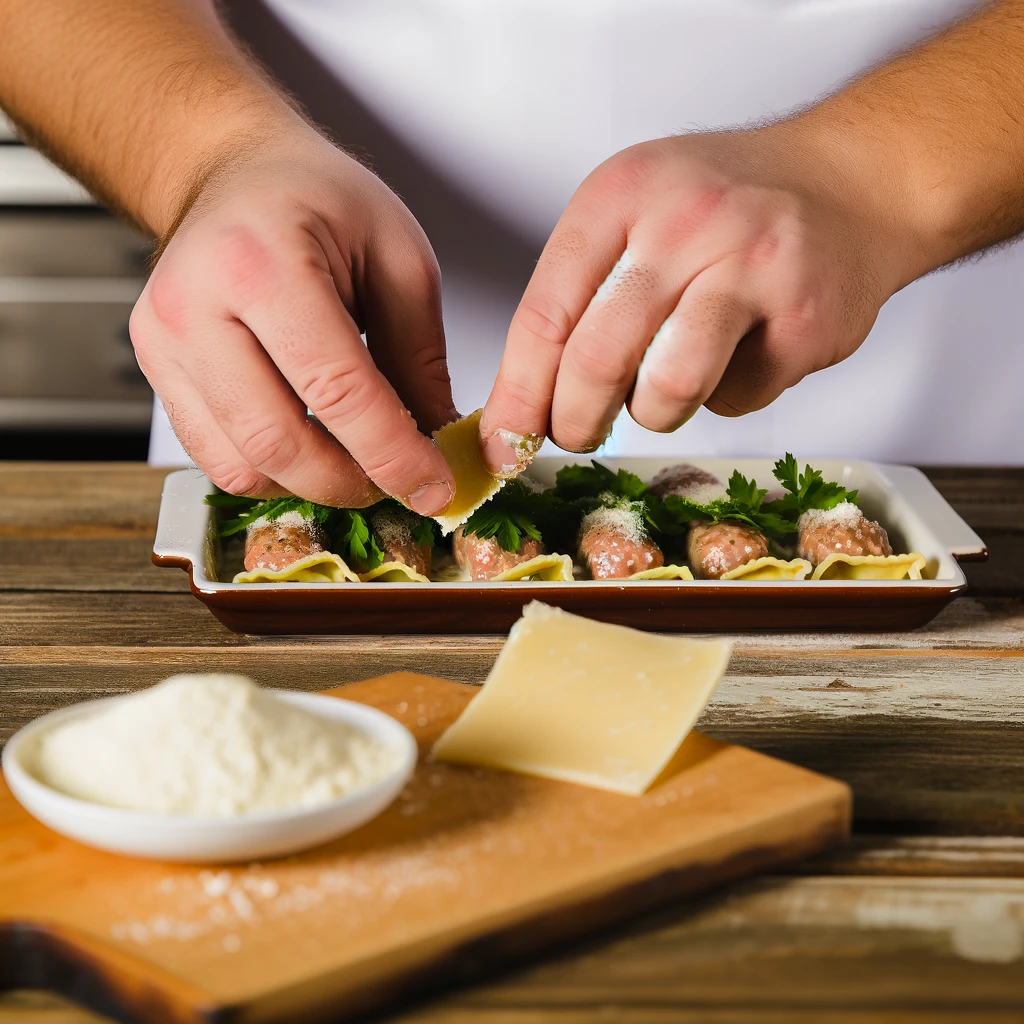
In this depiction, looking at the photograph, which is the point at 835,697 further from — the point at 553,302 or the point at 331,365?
the point at 331,365

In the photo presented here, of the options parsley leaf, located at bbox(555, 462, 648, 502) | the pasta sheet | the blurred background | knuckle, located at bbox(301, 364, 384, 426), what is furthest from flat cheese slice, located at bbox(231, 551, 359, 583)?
the blurred background

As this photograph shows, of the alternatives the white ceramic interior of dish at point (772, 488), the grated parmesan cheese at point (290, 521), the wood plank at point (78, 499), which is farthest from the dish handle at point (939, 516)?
the wood plank at point (78, 499)

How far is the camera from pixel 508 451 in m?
1.22

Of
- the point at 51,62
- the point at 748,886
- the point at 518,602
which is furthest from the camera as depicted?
the point at 51,62

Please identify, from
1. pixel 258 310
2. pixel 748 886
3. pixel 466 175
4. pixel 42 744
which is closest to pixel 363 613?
pixel 258 310

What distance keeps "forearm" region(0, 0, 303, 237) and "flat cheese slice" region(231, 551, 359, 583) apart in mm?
493

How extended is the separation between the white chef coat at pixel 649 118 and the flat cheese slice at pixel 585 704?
46.4 inches

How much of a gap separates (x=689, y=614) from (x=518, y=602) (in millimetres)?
187

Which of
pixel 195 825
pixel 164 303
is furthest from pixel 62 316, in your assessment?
pixel 195 825

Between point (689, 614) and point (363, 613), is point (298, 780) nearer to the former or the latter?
point (363, 613)

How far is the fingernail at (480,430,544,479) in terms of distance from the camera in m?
1.20

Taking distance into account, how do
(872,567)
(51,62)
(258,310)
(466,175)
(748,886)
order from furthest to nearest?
(466,175) → (51,62) → (872,567) → (258,310) → (748,886)

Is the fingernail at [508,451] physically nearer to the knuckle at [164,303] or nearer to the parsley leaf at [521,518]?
the parsley leaf at [521,518]

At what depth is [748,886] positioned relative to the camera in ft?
2.47
